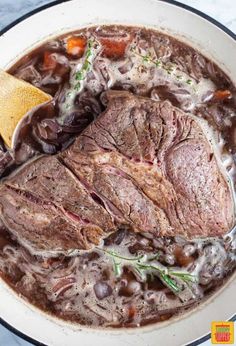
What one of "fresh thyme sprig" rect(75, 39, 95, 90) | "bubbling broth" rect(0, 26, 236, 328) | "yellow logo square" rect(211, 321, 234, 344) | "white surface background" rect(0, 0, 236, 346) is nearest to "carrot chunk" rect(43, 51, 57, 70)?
"bubbling broth" rect(0, 26, 236, 328)

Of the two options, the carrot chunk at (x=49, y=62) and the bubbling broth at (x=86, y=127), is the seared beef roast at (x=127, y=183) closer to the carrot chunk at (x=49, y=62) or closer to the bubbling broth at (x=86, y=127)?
the bubbling broth at (x=86, y=127)

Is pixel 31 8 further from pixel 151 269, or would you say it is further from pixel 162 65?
pixel 151 269

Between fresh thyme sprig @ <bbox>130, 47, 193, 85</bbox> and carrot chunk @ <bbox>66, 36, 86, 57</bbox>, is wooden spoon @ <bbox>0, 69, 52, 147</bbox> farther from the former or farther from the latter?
fresh thyme sprig @ <bbox>130, 47, 193, 85</bbox>

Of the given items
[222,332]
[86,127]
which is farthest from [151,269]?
[86,127]

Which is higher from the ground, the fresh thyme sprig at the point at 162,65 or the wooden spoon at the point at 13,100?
the fresh thyme sprig at the point at 162,65

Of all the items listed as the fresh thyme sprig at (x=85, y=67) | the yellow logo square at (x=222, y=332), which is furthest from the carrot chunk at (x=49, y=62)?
the yellow logo square at (x=222, y=332)
